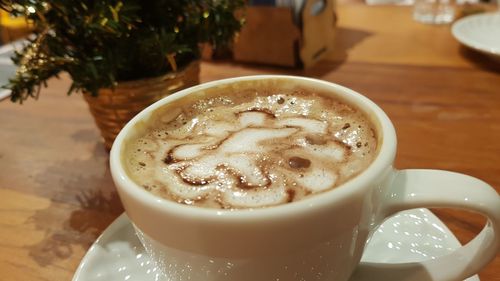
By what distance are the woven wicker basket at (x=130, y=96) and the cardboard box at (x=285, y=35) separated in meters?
0.43

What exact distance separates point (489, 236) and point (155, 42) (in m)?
0.60

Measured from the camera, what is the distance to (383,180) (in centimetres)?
50

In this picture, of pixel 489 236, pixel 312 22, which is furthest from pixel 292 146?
pixel 312 22

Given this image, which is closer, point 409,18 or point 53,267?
point 53,267

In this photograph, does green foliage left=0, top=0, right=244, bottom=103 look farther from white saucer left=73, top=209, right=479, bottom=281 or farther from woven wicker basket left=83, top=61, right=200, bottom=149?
white saucer left=73, top=209, right=479, bottom=281

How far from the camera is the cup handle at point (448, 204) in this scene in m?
0.49

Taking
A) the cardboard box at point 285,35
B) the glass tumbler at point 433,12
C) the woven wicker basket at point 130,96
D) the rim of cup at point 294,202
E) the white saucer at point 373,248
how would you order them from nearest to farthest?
the rim of cup at point 294,202, the white saucer at point 373,248, the woven wicker basket at point 130,96, the cardboard box at point 285,35, the glass tumbler at point 433,12

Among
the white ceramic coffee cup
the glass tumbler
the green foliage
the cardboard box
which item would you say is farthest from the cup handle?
the glass tumbler

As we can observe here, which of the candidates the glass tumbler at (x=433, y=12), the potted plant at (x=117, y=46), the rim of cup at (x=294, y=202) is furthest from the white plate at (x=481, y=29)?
the rim of cup at (x=294, y=202)

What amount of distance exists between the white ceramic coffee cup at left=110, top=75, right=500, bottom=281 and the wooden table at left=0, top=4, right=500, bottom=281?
7.4 inches

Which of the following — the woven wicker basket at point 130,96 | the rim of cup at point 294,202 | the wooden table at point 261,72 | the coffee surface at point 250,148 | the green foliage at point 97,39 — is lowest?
the wooden table at point 261,72

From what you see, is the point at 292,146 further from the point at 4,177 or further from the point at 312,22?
the point at 312,22

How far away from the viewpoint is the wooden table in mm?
764

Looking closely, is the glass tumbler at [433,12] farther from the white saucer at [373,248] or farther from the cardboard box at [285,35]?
the white saucer at [373,248]
